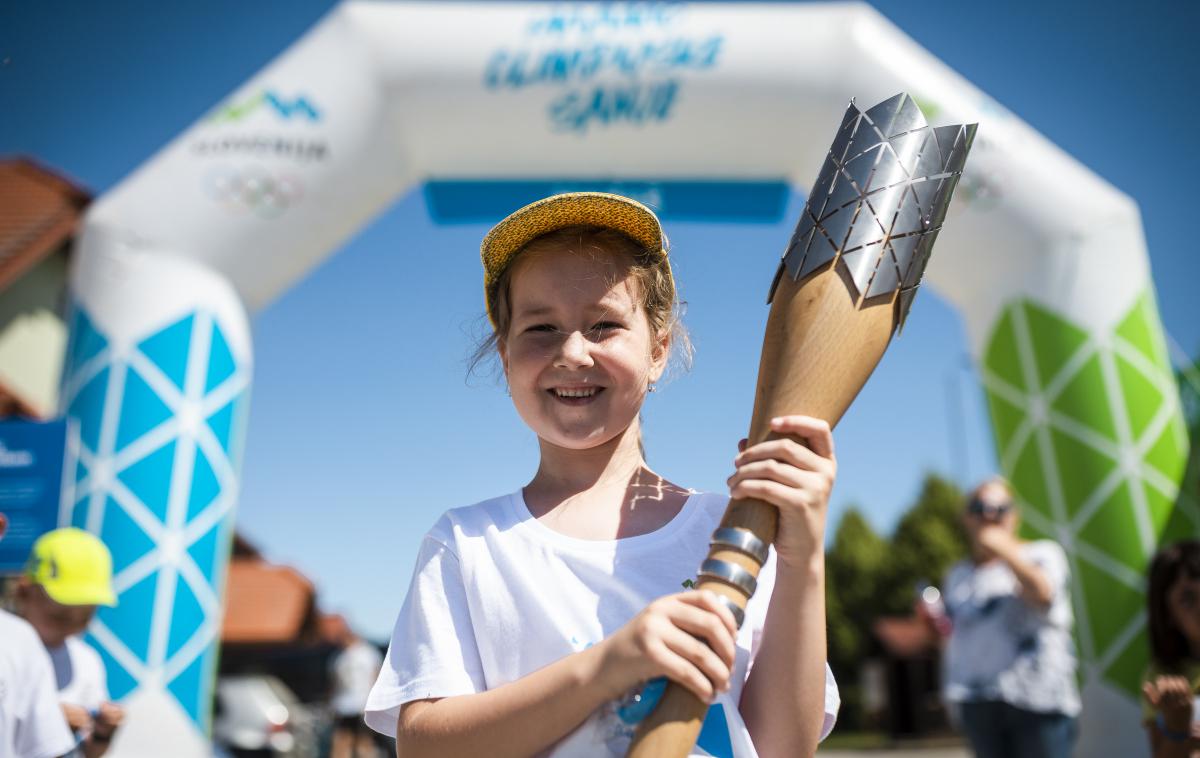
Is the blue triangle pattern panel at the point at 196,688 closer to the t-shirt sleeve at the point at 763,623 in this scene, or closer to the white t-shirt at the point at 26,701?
the white t-shirt at the point at 26,701

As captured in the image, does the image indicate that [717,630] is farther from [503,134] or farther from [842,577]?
[842,577]

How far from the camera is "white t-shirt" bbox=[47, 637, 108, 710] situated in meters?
3.44

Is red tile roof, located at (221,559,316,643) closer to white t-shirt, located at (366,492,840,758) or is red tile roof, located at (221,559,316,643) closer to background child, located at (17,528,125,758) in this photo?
background child, located at (17,528,125,758)

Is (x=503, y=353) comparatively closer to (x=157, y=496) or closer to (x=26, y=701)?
(x=26, y=701)

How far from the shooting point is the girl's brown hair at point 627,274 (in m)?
1.38

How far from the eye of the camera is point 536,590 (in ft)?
4.03

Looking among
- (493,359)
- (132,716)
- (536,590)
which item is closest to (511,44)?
(132,716)

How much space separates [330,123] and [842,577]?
29.8 metres

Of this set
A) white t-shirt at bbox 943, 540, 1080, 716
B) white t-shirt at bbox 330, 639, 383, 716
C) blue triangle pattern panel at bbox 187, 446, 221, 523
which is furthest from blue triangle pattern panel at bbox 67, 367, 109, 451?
white t-shirt at bbox 943, 540, 1080, 716

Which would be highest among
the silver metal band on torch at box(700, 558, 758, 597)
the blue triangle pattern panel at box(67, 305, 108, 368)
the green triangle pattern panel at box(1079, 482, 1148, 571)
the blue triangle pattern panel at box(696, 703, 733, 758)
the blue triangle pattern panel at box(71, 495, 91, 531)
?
the blue triangle pattern panel at box(67, 305, 108, 368)

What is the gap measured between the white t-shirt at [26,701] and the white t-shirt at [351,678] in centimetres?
641

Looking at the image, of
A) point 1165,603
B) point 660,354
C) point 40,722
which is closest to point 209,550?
point 40,722

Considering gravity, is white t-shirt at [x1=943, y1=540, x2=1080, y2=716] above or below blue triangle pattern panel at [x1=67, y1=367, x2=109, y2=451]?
below

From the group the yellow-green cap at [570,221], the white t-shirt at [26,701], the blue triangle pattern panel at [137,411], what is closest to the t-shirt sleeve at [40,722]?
the white t-shirt at [26,701]
